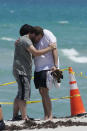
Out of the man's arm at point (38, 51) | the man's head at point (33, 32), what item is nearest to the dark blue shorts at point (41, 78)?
the man's arm at point (38, 51)

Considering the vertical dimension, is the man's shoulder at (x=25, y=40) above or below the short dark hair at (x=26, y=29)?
below

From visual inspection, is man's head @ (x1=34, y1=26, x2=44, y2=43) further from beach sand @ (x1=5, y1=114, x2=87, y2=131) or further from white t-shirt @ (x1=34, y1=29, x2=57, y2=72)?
beach sand @ (x1=5, y1=114, x2=87, y2=131)

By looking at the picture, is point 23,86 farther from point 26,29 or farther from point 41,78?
point 26,29

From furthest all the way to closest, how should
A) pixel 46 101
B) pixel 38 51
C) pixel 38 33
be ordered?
pixel 46 101, pixel 38 33, pixel 38 51

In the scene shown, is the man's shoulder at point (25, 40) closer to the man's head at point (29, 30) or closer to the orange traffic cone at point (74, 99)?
the man's head at point (29, 30)

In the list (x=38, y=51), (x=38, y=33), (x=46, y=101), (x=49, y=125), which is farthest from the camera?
(x=46, y=101)

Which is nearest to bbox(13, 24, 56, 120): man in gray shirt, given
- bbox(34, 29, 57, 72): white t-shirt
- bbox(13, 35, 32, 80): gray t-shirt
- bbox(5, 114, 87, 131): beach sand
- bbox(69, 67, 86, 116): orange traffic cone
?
bbox(13, 35, 32, 80): gray t-shirt

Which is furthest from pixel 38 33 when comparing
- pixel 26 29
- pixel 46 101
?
pixel 46 101

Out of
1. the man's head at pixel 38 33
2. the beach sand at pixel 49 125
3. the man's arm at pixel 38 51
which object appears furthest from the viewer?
the man's head at pixel 38 33

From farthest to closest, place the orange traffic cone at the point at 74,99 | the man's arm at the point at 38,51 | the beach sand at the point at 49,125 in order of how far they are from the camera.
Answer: the orange traffic cone at the point at 74,99
the man's arm at the point at 38,51
the beach sand at the point at 49,125

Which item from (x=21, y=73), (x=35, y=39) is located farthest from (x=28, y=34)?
(x=21, y=73)

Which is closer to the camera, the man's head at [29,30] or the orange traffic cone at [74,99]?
the man's head at [29,30]

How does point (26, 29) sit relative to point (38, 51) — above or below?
above

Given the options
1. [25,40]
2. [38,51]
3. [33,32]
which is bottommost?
[38,51]
